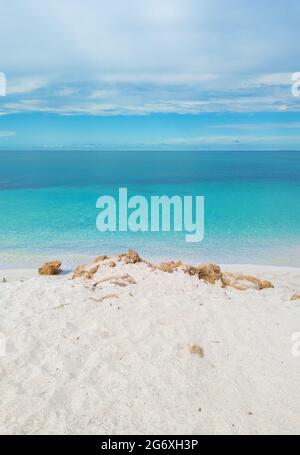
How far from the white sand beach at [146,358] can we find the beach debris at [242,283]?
0.35 metres

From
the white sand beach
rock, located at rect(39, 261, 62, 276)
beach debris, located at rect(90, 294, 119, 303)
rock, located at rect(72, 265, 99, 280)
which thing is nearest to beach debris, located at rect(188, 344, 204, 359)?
the white sand beach

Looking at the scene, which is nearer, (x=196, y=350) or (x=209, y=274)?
(x=196, y=350)

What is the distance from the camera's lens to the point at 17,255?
58.4 ft

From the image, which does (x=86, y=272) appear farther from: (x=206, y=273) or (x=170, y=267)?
(x=206, y=273)

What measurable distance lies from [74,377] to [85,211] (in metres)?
24.7

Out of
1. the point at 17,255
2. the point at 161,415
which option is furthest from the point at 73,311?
the point at 17,255

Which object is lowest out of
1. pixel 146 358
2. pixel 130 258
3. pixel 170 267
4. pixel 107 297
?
pixel 146 358

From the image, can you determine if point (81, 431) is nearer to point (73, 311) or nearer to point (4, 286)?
point (73, 311)

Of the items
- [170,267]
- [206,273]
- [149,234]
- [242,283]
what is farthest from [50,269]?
[149,234]

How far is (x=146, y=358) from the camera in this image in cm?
710

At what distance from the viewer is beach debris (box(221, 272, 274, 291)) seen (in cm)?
1095

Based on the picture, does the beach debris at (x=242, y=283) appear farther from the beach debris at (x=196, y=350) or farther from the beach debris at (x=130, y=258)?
the beach debris at (x=196, y=350)

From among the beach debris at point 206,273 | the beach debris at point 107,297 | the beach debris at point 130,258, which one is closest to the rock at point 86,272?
the beach debris at point 130,258

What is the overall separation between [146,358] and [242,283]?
4.82m
